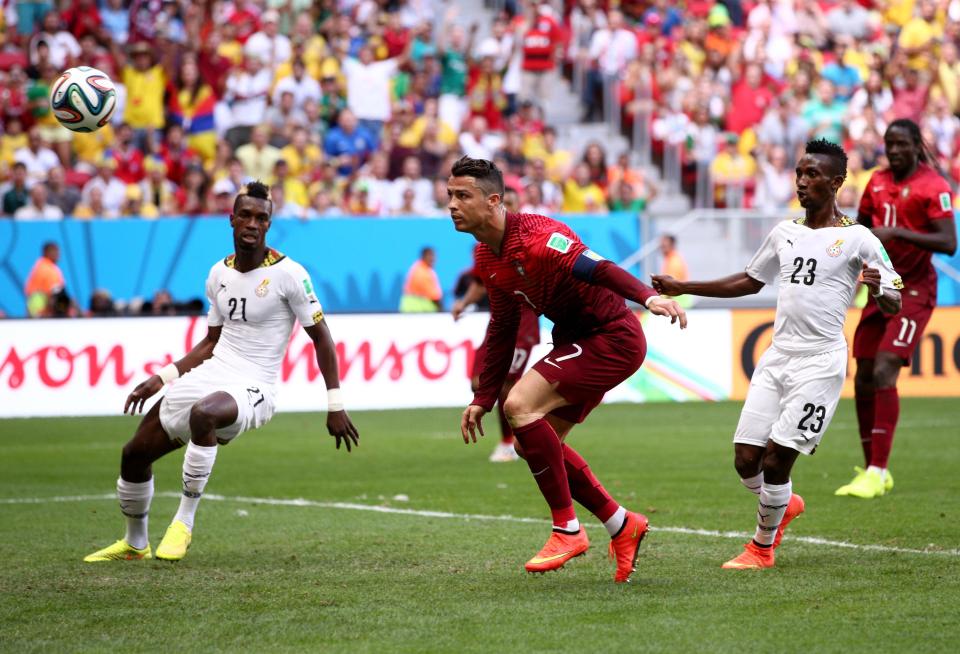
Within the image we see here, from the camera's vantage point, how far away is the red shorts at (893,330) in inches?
432

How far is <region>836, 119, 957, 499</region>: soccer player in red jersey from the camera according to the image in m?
10.9

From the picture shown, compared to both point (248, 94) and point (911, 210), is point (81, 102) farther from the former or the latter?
point (248, 94)

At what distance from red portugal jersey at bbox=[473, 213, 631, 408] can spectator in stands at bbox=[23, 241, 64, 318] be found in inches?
541

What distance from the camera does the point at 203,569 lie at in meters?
8.09

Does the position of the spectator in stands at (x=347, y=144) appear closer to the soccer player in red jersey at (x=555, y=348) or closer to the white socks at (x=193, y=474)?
the white socks at (x=193, y=474)

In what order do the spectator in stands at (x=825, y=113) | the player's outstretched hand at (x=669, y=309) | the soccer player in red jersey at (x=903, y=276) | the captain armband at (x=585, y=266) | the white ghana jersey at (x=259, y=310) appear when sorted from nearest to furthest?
1. the player's outstretched hand at (x=669, y=309)
2. the captain armband at (x=585, y=266)
3. the white ghana jersey at (x=259, y=310)
4. the soccer player in red jersey at (x=903, y=276)
5. the spectator in stands at (x=825, y=113)

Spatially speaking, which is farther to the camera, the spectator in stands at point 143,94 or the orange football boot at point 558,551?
the spectator in stands at point 143,94

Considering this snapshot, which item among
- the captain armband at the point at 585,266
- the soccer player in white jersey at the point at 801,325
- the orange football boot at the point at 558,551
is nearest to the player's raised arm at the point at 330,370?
the orange football boot at the point at 558,551

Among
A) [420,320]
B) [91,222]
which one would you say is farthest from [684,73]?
[91,222]

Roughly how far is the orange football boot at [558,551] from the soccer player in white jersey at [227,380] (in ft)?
4.59

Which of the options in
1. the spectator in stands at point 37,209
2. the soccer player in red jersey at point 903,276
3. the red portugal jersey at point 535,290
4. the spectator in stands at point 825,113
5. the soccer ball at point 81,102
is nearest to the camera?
the red portugal jersey at point 535,290

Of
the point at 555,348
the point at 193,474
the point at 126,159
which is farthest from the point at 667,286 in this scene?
the point at 126,159

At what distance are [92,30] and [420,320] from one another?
Result: 8.03 m

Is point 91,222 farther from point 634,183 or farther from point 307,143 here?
point 634,183
